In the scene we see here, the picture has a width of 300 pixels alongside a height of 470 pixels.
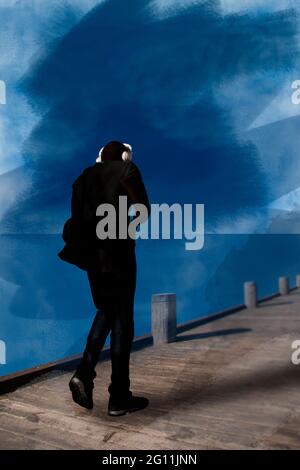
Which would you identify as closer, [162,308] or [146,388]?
[146,388]

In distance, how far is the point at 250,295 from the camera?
37.5ft

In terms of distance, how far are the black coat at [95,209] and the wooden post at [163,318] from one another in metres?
3.46

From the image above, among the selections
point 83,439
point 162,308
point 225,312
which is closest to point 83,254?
point 83,439

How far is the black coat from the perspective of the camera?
Answer: 2975 mm

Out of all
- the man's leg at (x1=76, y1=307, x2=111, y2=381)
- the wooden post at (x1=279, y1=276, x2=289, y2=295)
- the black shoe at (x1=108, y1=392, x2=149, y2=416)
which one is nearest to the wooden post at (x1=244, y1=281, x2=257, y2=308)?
the wooden post at (x1=279, y1=276, x2=289, y2=295)

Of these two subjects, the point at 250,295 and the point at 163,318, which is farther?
the point at 250,295

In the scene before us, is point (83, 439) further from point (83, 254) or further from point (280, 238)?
point (280, 238)

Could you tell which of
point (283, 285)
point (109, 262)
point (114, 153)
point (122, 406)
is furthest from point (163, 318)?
point (283, 285)

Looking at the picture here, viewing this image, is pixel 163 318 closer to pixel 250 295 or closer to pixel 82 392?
pixel 82 392

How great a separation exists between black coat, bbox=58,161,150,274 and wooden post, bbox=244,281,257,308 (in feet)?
29.2

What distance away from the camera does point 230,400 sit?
3500 millimetres

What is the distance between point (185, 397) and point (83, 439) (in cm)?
118

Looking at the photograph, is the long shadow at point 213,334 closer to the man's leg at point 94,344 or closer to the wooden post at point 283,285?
the man's leg at point 94,344

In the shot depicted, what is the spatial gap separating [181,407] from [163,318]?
3.04 m
